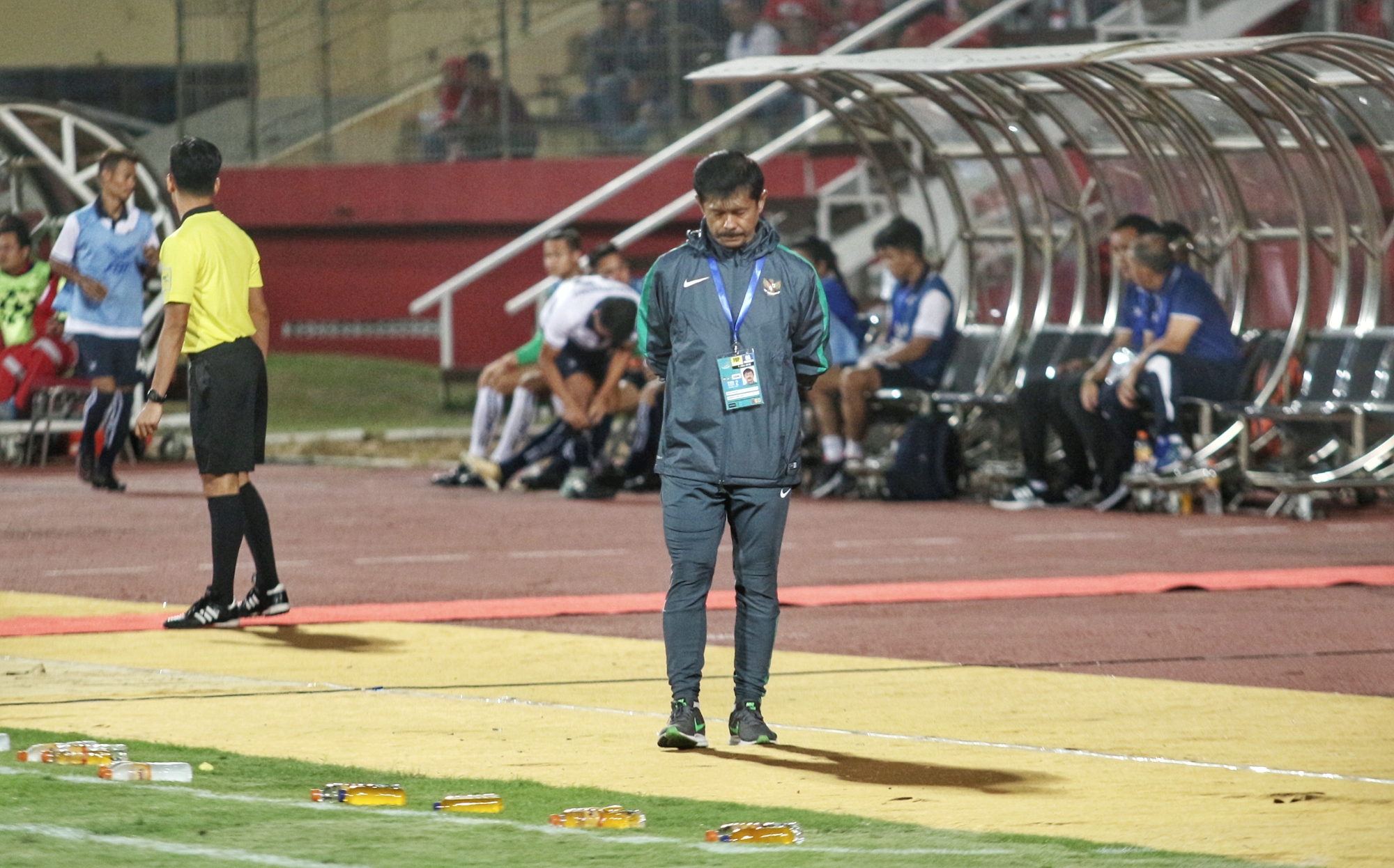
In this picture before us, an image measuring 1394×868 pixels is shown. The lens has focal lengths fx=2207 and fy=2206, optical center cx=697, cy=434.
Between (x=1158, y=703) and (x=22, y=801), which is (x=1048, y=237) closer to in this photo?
(x=1158, y=703)

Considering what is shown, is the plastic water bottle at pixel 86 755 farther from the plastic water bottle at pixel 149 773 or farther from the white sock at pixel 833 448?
the white sock at pixel 833 448

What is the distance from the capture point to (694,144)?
21.8 meters

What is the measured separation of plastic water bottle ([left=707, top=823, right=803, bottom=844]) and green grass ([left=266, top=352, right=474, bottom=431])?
16.7 meters

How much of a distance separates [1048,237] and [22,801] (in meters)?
11.6

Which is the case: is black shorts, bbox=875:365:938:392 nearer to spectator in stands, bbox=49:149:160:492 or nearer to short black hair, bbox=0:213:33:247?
spectator in stands, bbox=49:149:160:492

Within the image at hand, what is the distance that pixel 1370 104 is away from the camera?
13477 mm

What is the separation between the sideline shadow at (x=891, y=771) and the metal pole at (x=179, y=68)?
20303 millimetres

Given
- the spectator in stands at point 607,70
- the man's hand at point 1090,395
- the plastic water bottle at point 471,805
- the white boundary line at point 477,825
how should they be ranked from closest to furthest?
1. the white boundary line at point 477,825
2. the plastic water bottle at point 471,805
3. the man's hand at point 1090,395
4. the spectator in stands at point 607,70

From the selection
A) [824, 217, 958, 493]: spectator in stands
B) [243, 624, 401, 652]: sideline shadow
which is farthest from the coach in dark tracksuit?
[824, 217, 958, 493]: spectator in stands

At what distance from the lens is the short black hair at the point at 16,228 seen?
684 inches

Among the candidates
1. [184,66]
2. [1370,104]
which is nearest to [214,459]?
[1370,104]

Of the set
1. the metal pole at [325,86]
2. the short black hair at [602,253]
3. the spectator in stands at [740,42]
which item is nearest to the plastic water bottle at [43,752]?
the short black hair at [602,253]

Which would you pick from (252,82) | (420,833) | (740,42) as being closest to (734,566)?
(420,833)

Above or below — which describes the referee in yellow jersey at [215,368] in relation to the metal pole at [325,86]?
below
